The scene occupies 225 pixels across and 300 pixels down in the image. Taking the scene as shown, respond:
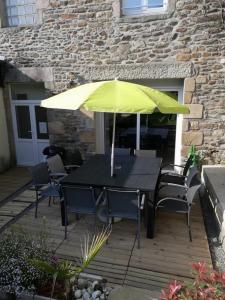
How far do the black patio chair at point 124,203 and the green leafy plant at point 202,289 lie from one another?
1545 mm

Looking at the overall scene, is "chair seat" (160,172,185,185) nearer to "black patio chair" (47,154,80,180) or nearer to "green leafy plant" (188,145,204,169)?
"green leafy plant" (188,145,204,169)

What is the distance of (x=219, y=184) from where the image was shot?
4773mm

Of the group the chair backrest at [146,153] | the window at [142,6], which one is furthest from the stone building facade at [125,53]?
the chair backrest at [146,153]

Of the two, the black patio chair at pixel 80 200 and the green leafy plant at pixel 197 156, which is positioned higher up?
the black patio chair at pixel 80 200

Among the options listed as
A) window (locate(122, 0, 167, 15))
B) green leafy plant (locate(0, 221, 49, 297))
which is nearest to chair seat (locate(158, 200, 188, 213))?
green leafy plant (locate(0, 221, 49, 297))

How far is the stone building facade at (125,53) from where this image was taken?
568 cm

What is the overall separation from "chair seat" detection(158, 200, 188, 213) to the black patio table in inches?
9.2

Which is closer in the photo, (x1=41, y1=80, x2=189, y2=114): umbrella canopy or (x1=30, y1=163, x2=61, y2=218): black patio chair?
(x1=41, y1=80, x2=189, y2=114): umbrella canopy

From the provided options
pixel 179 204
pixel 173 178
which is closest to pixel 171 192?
pixel 173 178

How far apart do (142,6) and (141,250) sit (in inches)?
217

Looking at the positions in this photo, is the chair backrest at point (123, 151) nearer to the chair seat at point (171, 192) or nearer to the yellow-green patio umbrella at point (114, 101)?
the chair seat at point (171, 192)

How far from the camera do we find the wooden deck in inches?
121

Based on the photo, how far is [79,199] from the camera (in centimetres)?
367

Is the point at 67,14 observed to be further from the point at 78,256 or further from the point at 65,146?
the point at 78,256
